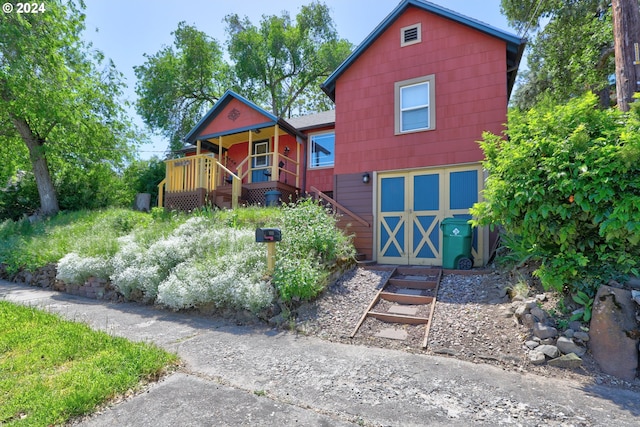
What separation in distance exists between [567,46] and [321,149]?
30.6 ft

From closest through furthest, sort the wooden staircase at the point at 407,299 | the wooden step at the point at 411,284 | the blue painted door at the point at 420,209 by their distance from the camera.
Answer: the wooden staircase at the point at 407,299 < the wooden step at the point at 411,284 < the blue painted door at the point at 420,209

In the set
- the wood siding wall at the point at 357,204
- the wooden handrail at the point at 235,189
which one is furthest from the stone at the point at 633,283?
the wooden handrail at the point at 235,189

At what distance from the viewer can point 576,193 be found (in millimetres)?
3701

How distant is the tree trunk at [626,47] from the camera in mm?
4789

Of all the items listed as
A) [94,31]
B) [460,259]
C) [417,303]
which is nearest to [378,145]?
[460,259]

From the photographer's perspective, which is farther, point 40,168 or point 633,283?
point 40,168

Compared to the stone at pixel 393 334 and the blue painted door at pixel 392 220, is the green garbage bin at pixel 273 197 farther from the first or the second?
the stone at pixel 393 334

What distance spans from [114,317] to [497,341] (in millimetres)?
5726

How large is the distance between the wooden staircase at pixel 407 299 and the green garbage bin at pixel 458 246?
1.45ft

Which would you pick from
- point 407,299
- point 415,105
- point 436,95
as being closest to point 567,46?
point 436,95

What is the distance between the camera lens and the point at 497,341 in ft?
13.3

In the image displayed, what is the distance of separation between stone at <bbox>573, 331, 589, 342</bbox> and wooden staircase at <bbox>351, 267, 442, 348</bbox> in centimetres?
163

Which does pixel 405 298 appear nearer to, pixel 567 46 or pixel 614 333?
pixel 614 333

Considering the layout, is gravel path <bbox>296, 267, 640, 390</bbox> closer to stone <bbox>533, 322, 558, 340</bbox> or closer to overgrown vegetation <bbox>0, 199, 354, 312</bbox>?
stone <bbox>533, 322, 558, 340</bbox>
